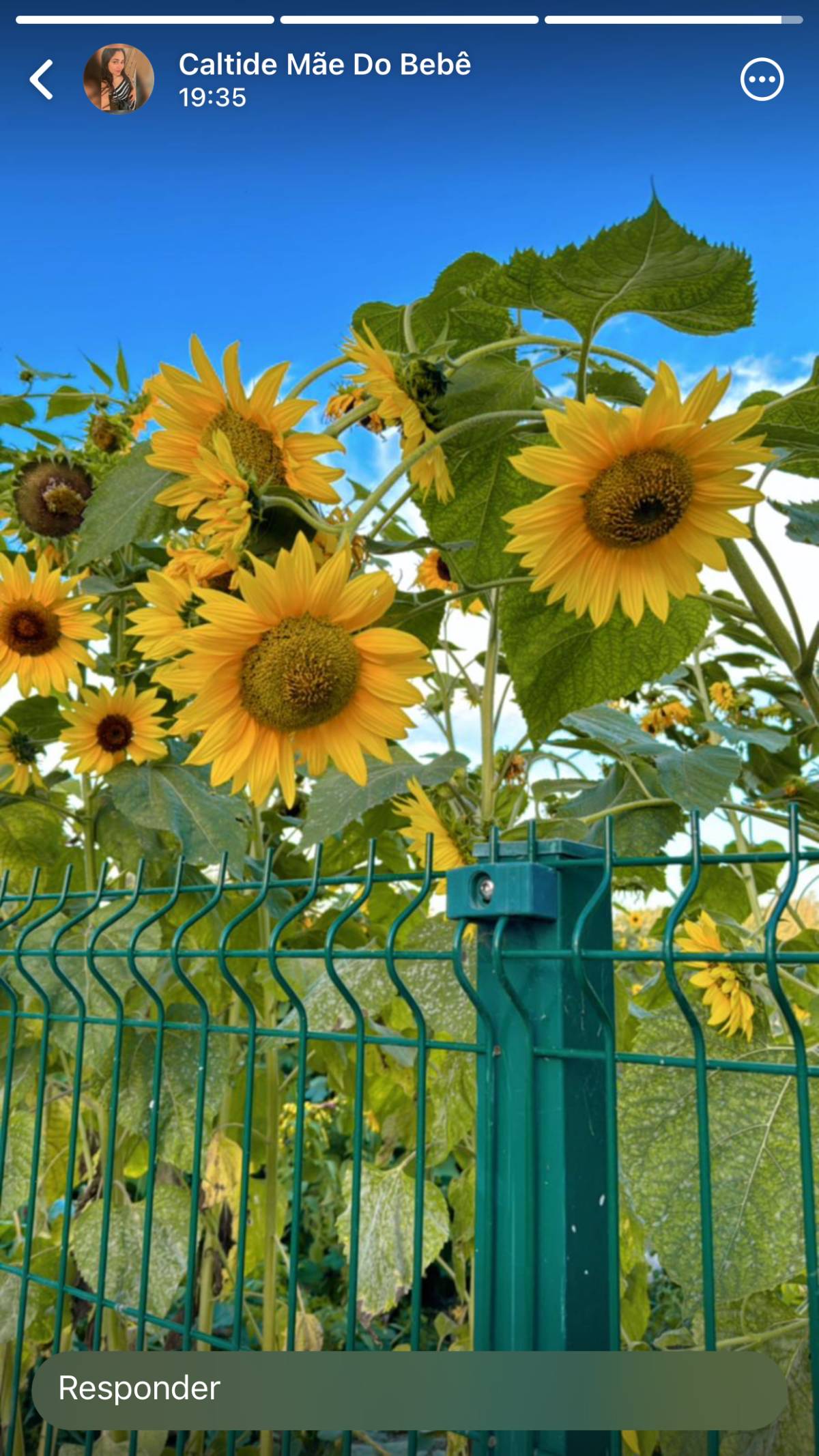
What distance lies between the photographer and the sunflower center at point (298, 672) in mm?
1062

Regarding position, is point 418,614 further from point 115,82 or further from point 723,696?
point 723,696

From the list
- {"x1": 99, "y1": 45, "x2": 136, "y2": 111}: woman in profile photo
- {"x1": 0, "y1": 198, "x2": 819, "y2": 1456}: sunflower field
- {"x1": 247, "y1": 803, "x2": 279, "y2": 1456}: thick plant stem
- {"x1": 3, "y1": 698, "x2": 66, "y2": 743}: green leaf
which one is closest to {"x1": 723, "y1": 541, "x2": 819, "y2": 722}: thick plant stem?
{"x1": 0, "y1": 198, "x2": 819, "y2": 1456}: sunflower field

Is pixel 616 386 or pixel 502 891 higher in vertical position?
pixel 616 386

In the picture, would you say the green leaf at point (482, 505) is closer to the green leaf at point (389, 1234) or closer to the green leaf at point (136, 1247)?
the green leaf at point (389, 1234)

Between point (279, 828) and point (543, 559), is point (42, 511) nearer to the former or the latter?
point (279, 828)

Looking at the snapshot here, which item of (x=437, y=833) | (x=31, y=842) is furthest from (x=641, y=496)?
(x=31, y=842)

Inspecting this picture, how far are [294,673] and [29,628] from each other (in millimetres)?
861

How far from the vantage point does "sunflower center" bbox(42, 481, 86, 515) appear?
1856 millimetres

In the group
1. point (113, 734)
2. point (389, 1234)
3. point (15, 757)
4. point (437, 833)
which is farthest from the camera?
point (15, 757)

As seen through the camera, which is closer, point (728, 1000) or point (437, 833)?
point (728, 1000)

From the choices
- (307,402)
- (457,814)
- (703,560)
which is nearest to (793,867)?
(703,560)

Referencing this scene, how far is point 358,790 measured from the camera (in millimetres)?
1368

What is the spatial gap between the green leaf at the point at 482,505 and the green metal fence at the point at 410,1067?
0.35 m

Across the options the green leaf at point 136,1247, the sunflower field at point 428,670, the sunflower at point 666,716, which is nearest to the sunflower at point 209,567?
the sunflower field at point 428,670
